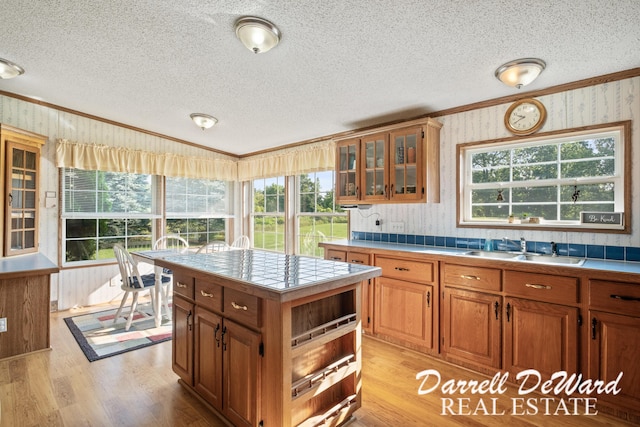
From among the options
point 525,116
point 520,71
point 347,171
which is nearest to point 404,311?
point 347,171

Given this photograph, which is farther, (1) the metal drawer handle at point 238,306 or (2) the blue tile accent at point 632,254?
(2) the blue tile accent at point 632,254

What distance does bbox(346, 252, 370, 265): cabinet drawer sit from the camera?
3.14m

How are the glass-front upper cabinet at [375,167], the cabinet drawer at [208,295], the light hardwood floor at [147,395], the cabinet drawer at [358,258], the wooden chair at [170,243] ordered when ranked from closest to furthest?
the cabinet drawer at [208,295]
the light hardwood floor at [147,395]
the cabinet drawer at [358,258]
the glass-front upper cabinet at [375,167]
the wooden chair at [170,243]

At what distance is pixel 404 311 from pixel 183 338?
6.04 ft

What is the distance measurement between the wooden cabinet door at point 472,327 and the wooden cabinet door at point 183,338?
1.96 m

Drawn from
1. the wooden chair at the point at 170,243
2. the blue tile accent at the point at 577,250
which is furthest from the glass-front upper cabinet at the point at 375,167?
the wooden chair at the point at 170,243

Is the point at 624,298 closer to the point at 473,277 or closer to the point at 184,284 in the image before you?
the point at 473,277

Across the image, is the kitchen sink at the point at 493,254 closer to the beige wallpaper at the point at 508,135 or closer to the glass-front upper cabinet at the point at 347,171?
the beige wallpaper at the point at 508,135

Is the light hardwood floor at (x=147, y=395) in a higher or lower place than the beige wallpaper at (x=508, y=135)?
lower

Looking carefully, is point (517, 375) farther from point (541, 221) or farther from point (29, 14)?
point (29, 14)

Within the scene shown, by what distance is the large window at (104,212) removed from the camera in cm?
416

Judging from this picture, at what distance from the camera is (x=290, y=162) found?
4652 mm

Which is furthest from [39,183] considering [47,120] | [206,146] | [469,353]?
[469,353]

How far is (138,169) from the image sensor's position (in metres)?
4.55
